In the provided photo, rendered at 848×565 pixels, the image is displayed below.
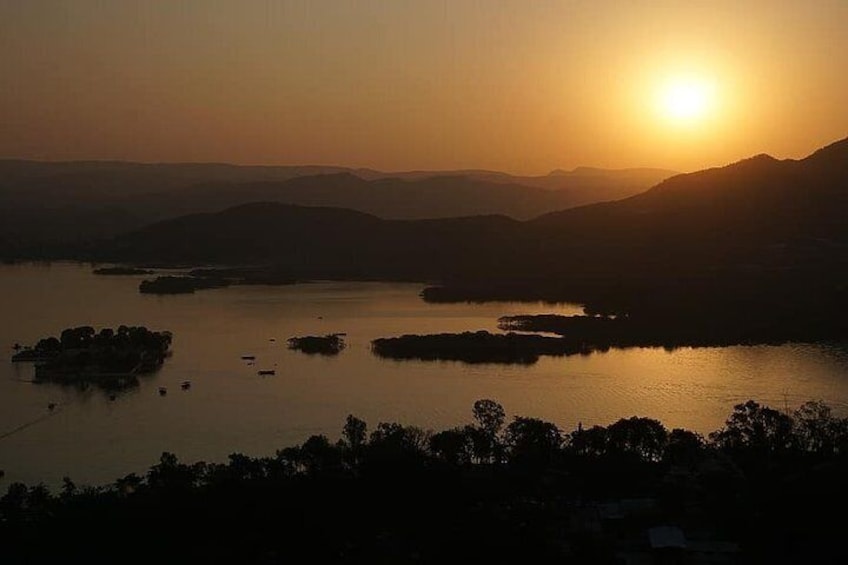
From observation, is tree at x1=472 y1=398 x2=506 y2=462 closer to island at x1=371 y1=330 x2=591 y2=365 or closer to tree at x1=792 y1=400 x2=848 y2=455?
tree at x1=792 y1=400 x2=848 y2=455

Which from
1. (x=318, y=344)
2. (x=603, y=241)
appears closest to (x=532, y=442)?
(x=318, y=344)

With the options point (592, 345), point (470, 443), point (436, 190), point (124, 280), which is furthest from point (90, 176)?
point (470, 443)

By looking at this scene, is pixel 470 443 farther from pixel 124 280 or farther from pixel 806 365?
pixel 124 280

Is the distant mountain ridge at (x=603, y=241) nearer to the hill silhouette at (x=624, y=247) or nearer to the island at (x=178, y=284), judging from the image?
the hill silhouette at (x=624, y=247)

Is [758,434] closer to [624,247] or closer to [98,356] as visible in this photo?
[98,356]

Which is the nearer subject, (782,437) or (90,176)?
(782,437)

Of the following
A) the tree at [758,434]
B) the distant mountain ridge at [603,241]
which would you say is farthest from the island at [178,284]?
the tree at [758,434]

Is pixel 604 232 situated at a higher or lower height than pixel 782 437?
higher

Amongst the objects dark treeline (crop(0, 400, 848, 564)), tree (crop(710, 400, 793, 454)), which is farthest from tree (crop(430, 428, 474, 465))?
tree (crop(710, 400, 793, 454))
